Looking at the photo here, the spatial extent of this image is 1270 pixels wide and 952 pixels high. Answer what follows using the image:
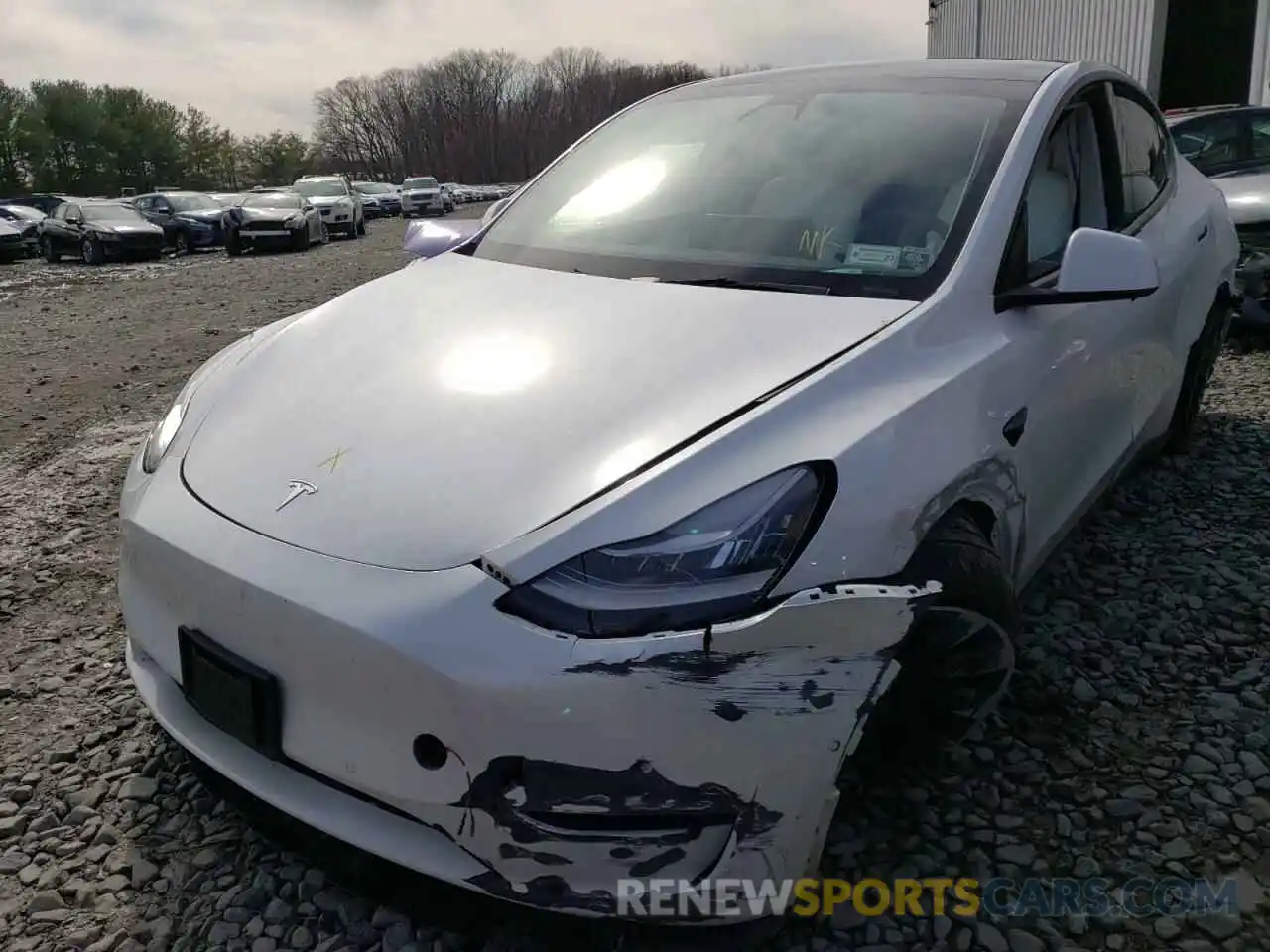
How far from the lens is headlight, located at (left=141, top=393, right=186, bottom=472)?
208 cm

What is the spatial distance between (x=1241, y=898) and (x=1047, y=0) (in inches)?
770

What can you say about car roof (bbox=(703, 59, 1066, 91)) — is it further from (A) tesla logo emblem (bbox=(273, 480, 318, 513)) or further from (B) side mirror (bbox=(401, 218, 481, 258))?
(A) tesla logo emblem (bbox=(273, 480, 318, 513))

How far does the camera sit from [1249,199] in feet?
18.6

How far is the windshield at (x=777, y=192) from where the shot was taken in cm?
224

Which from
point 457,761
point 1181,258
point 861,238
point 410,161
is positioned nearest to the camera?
point 457,761

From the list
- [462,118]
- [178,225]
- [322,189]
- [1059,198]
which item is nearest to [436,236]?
[1059,198]

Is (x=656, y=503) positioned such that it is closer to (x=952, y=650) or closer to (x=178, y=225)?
(x=952, y=650)

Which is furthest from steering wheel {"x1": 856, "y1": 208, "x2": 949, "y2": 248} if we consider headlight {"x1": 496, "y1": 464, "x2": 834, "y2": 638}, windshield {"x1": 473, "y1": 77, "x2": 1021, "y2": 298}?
headlight {"x1": 496, "y1": 464, "x2": 834, "y2": 638}

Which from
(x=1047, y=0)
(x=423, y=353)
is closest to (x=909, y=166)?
(x=423, y=353)

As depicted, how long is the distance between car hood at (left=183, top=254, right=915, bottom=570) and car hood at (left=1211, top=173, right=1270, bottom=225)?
4.66 m

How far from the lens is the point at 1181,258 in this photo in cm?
325

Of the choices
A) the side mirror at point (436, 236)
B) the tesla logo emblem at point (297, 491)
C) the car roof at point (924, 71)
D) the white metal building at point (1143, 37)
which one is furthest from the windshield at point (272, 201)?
the tesla logo emblem at point (297, 491)

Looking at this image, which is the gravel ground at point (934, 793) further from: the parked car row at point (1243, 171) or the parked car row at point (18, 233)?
the parked car row at point (18, 233)

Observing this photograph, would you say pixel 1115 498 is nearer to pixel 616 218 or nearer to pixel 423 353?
pixel 616 218
